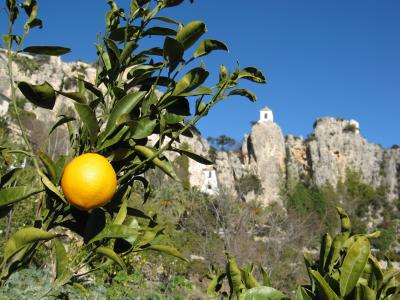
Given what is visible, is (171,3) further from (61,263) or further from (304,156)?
(304,156)

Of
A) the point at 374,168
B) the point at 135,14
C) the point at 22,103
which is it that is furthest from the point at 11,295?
the point at 374,168

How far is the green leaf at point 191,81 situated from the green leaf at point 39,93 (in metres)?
0.31

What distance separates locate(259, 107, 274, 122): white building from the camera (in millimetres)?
48397

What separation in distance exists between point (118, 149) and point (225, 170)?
41528mm

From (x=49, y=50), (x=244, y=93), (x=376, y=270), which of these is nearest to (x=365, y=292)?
(x=376, y=270)

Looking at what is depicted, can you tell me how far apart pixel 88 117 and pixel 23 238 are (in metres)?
0.29

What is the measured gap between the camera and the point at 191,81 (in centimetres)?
99

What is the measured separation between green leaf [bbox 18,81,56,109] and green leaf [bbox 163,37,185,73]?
0.93ft

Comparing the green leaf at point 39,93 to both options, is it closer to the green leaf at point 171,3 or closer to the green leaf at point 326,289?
the green leaf at point 171,3

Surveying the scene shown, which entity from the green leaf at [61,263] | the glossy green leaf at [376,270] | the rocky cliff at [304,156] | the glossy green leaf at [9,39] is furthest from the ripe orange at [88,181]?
the rocky cliff at [304,156]

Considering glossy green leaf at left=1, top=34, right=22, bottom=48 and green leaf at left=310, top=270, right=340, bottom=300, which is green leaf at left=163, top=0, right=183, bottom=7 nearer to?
glossy green leaf at left=1, top=34, right=22, bottom=48

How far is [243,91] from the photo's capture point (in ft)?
3.44

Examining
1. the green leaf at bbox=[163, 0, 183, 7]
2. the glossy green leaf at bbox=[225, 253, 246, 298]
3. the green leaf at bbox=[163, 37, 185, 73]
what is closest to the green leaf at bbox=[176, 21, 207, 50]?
the green leaf at bbox=[163, 37, 185, 73]

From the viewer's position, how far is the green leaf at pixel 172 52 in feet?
2.99
